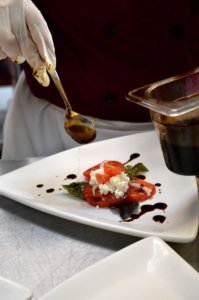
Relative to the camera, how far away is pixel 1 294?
0.77 metres

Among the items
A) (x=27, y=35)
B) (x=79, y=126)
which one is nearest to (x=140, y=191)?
(x=79, y=126)

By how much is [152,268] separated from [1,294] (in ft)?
0.85

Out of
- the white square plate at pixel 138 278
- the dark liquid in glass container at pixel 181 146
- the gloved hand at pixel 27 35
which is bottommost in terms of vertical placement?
the white square plate at pixel 138 278

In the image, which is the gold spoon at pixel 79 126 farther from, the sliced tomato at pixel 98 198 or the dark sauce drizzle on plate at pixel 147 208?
the dark sauce drizzle on plate at pixel 147 208

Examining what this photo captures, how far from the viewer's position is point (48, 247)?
3.26 ft

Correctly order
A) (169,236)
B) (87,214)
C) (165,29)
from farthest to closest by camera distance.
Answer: (165,29) < (87,214) < (169,236)

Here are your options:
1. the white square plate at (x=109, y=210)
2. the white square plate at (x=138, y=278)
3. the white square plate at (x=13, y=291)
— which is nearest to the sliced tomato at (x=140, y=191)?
the white square plate at (x=109, y=210)

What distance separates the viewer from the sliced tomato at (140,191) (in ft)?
3.60

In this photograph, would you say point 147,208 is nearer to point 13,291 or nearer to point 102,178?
point 102,178

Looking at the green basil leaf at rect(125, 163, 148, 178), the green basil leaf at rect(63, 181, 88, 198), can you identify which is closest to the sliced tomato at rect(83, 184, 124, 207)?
the green basil leaf at rect(63, 181, 88, 198)

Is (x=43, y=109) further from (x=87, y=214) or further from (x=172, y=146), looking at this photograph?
(x=172, y=146)

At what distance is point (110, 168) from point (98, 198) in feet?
0.27

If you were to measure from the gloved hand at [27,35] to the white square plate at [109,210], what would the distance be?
259mm

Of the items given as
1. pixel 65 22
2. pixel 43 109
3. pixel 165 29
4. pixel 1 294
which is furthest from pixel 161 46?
pixel 1 294
